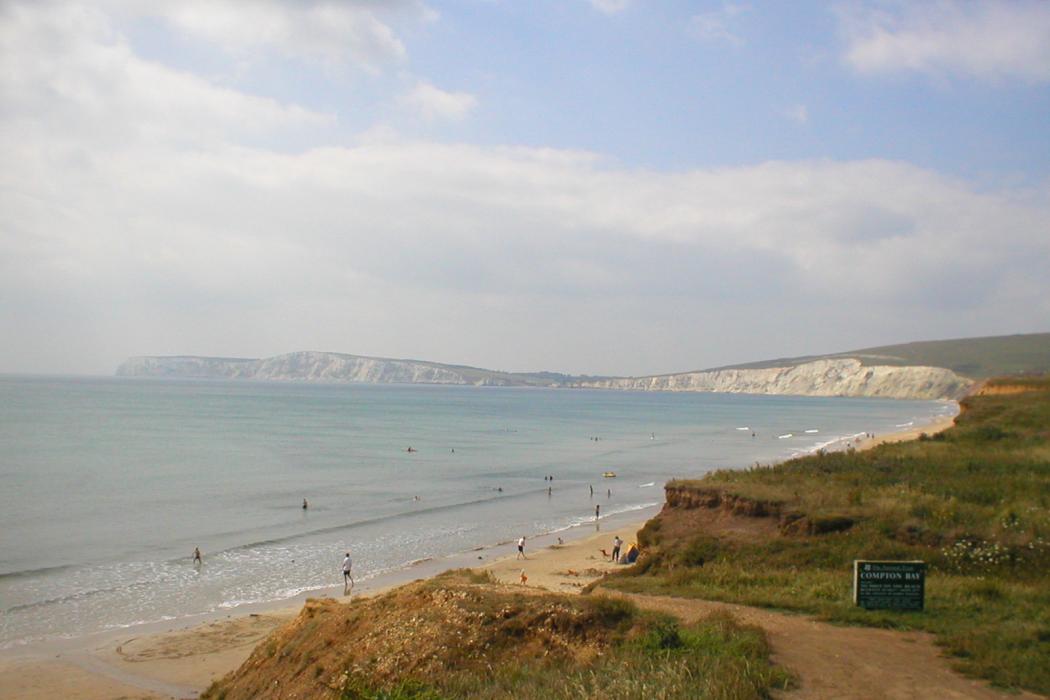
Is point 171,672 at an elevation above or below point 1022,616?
below

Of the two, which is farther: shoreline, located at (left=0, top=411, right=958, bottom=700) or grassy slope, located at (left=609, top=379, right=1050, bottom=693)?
shoreline, located at (left=0, top=411, right=958, bottom=700)

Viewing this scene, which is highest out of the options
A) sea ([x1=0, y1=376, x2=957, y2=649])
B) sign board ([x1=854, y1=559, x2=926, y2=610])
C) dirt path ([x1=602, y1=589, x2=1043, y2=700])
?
sign board ([x1=854, y1=559, x2=926, y2=610])

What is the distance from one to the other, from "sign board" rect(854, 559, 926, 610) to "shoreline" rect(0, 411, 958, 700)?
5.96m

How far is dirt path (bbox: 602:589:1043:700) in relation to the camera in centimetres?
963

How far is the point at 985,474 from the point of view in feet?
80.6

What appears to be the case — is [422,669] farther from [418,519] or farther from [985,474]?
[418,519]

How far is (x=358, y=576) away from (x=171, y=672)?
10.4 m

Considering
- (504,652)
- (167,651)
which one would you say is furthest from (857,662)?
(167,651)

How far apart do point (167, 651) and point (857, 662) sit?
1662 cm

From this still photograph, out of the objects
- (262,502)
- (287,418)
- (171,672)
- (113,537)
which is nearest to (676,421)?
(287,418)

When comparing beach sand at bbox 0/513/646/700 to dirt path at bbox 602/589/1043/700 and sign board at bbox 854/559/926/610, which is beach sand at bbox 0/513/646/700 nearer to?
dirt path at bbox 602/589/1043/700

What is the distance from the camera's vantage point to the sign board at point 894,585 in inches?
526

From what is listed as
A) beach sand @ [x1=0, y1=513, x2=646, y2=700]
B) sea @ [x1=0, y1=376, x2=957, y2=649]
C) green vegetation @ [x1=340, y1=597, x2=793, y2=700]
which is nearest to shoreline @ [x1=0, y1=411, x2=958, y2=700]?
beach sand @ [x1=0, y1=513, x2=646, y2=700]

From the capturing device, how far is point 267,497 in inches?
1879
